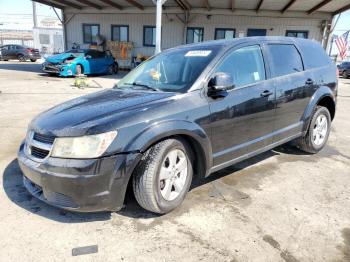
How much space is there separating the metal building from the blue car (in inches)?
171

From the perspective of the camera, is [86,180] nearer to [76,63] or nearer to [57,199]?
[57,199]

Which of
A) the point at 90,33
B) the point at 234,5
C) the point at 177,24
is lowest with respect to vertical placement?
the point at 90,33

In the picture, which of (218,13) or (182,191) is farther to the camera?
(218,13)

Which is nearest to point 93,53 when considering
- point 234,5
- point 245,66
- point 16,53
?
point 234,5

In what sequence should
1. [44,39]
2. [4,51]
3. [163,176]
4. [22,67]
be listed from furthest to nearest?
1. [44,39]
2. [4,51]
3. [22,67]
4. [163,176]

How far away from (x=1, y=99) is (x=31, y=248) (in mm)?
7729

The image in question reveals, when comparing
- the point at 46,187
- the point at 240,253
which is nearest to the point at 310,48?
the point at 240,253

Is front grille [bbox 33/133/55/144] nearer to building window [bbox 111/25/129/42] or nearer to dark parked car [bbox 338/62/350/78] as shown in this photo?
building window [bbox 111/25/129/42]

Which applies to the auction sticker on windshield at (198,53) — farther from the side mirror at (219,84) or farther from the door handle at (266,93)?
the door handle at (266,93)

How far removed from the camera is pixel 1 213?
3.05 metres

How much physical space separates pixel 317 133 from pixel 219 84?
8.74 ft

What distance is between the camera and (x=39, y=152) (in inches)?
112

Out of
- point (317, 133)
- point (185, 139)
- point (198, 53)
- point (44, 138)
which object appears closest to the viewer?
point (44, 138)

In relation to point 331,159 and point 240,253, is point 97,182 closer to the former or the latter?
point 240,253
